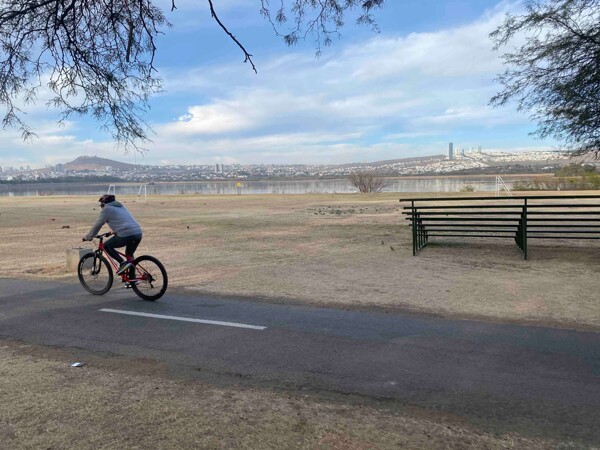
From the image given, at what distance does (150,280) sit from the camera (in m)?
7.34

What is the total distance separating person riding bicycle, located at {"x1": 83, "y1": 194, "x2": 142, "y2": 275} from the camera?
741 cm

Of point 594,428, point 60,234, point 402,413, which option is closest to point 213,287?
point 402,413

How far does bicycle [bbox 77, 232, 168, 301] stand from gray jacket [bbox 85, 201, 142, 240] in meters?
0.13

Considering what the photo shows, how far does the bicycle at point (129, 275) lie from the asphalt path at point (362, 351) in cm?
28

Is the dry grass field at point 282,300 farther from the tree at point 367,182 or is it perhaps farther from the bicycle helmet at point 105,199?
the tree at point 367,182

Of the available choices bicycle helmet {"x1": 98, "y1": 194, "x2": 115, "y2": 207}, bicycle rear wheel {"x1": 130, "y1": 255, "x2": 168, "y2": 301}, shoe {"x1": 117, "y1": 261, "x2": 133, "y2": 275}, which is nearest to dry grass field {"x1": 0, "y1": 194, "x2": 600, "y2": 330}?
bicycle rear wheel {"x1": 130, "y1": 255, "x2": 168, "y2": 301}

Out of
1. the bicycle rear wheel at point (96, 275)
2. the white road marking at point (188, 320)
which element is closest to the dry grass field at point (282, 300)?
the bicycle rear wheel at point (96, 275)

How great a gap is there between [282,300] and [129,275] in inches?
97.2

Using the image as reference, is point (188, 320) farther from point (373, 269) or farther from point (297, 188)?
point (297, 188)

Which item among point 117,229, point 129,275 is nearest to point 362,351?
point 129,275

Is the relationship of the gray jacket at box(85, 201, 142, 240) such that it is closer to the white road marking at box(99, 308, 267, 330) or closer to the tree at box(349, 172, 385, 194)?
the white road marking at box(99, 308, 267, 330)

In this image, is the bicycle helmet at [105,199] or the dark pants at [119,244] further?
the dark pants at [119,244]

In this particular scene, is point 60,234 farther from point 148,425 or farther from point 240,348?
point 148,425

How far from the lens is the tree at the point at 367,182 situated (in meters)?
68.9
